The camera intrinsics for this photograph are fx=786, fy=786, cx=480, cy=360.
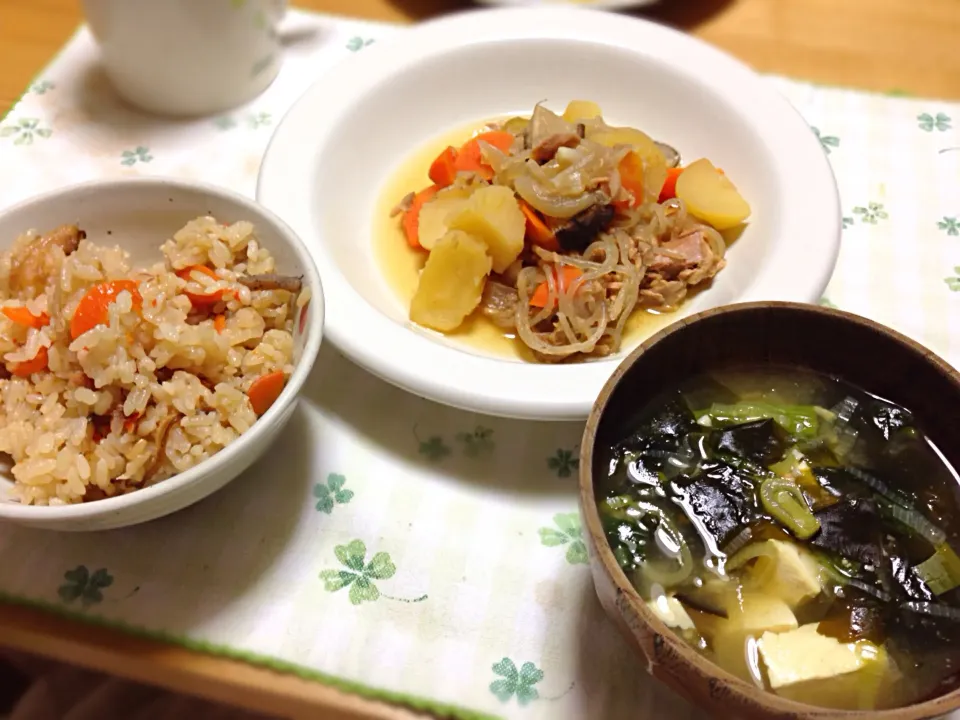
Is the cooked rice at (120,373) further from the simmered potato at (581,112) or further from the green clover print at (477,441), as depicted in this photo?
the simmered potato at (581,112)

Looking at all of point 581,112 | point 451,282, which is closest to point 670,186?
point 581,112

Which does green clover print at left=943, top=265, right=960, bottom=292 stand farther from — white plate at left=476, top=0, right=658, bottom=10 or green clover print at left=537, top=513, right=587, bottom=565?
white plate at left=476, top=0, right=658, bottom=10

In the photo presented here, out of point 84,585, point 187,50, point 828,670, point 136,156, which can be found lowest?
point 84,585

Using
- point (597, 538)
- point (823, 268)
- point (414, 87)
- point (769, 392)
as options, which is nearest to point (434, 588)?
point (597, 538)

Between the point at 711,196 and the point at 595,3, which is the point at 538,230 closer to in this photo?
the point at 711,196

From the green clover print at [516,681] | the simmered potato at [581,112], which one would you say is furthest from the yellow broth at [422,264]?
the green clover print at [516,681]

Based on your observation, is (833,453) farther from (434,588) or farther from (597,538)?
(434,588)

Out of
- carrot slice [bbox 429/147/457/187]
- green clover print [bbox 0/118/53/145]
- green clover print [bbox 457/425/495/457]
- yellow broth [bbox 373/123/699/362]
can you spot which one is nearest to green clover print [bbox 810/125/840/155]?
yellow broth [bbox 373/123/699/362]
